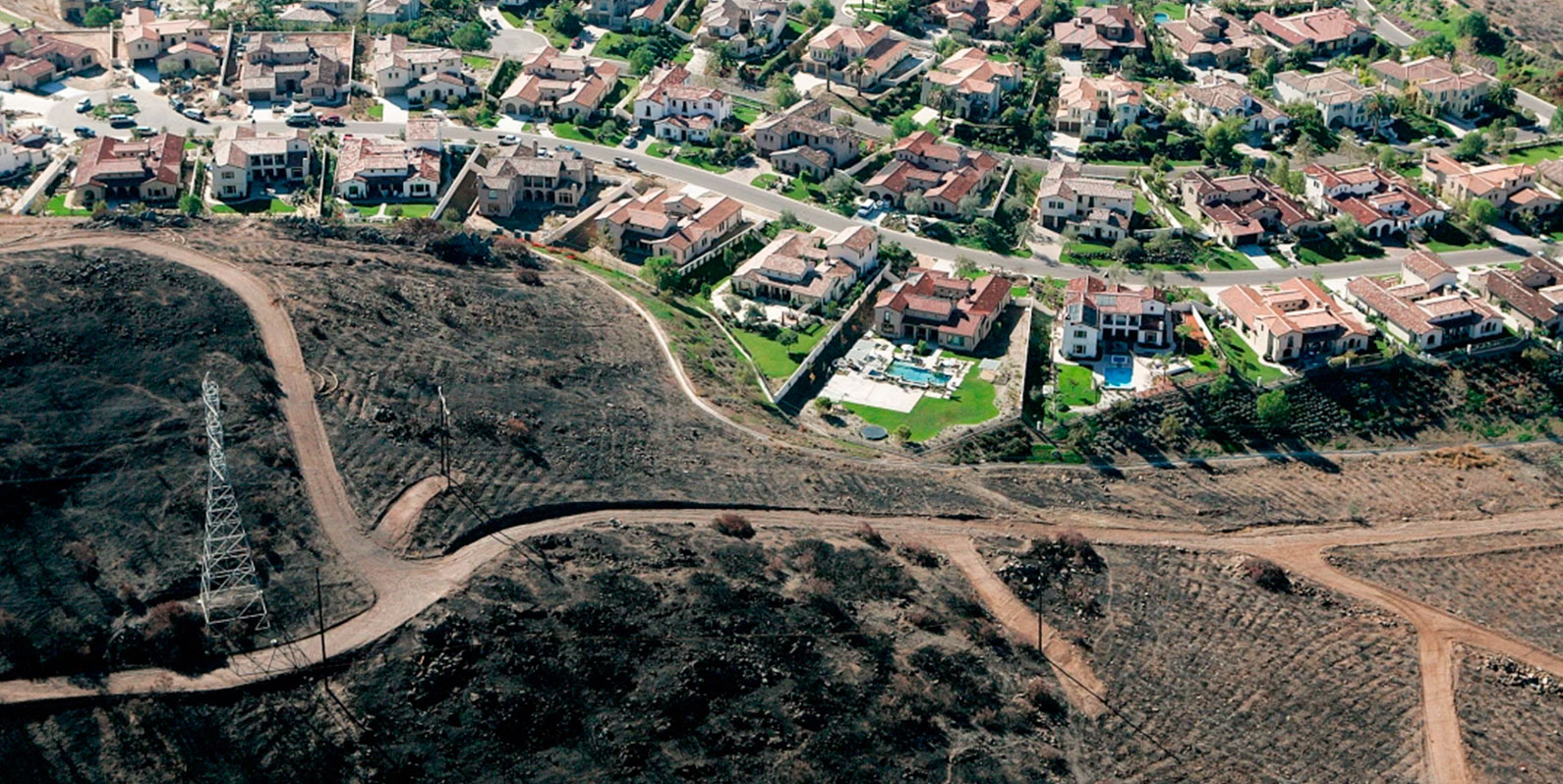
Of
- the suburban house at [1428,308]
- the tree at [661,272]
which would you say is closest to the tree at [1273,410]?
the suburban house at [1428,308]

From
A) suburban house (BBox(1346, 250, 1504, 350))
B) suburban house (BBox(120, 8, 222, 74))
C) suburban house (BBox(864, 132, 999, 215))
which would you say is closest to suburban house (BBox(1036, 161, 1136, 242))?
suburban house (BBox(864, 132, 999, 215))

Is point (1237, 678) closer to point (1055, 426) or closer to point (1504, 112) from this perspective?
point (1055, 426)

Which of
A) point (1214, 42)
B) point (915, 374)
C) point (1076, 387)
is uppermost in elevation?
point (1214, 42)

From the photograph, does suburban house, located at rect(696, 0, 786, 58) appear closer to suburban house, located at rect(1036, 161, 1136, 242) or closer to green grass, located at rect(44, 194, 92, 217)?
suburban house, located at rect(1036, 161, 1136, 242)

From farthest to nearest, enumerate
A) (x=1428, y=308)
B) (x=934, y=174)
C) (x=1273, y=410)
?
1. (x=934, y=174)
2. (x=1428, y=308)
3. (x=1273, y=410)

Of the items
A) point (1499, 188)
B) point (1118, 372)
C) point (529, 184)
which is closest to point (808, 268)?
point (1118, 372)

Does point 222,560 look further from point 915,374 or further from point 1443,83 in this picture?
point 1443,83

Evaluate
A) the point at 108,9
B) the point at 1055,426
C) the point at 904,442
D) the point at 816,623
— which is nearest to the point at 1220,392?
the point at 1055,426
